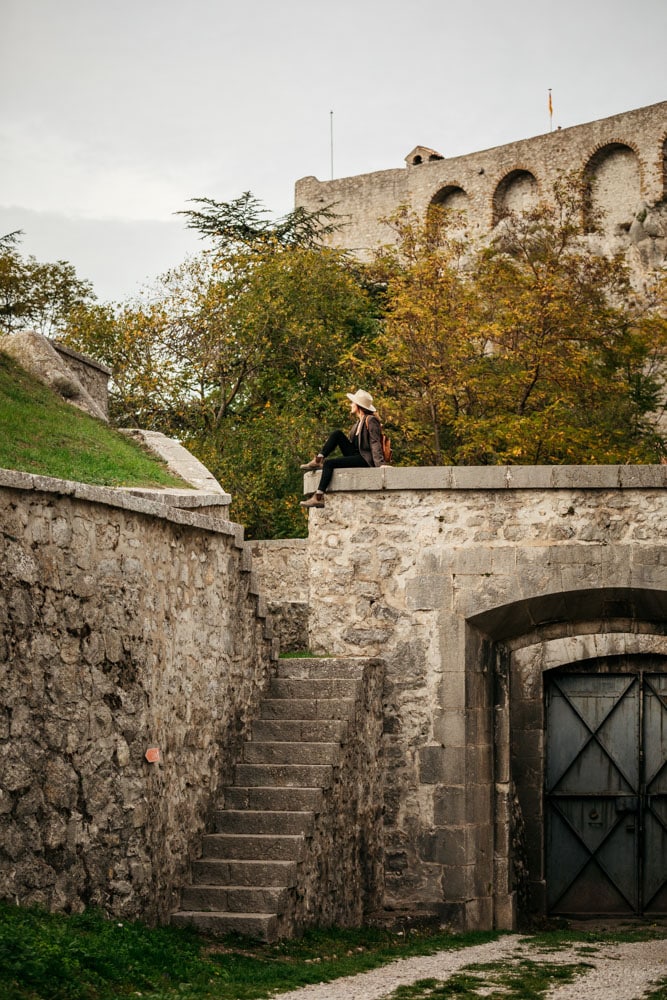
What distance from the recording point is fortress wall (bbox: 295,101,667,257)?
3616 cm

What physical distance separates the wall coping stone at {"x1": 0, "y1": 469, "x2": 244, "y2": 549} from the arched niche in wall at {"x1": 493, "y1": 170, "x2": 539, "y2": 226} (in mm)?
31813

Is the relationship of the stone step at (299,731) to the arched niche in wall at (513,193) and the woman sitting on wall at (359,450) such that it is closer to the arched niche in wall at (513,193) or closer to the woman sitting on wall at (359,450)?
the woman sitting on wall at (359,450)

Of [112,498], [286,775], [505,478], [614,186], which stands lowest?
[286,775]

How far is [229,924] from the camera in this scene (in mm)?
7945

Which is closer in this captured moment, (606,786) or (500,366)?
(606,786)

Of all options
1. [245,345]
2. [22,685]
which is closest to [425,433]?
[245,345]

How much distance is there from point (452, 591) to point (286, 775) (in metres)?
2.70

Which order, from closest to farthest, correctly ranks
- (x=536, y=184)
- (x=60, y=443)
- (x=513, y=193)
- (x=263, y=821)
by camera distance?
1. (x=263, y=821)
2. (x=60, y=443)
3. (x=536, y=184)
4. (x=513, y=193)

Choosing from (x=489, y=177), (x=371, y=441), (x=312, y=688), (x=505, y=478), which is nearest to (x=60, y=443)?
(x=371, y=441)

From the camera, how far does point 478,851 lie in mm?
11445

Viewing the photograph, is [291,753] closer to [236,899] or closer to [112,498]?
[236,899]

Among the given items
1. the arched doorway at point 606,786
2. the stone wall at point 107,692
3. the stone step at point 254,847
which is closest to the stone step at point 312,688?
the stone wall at point 107,692

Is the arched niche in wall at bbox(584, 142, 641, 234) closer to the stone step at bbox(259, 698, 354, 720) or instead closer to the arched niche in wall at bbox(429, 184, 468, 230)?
the arched niche in wall at bbox(429, 184, 468, 230)

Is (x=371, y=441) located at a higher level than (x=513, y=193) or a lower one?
lower
